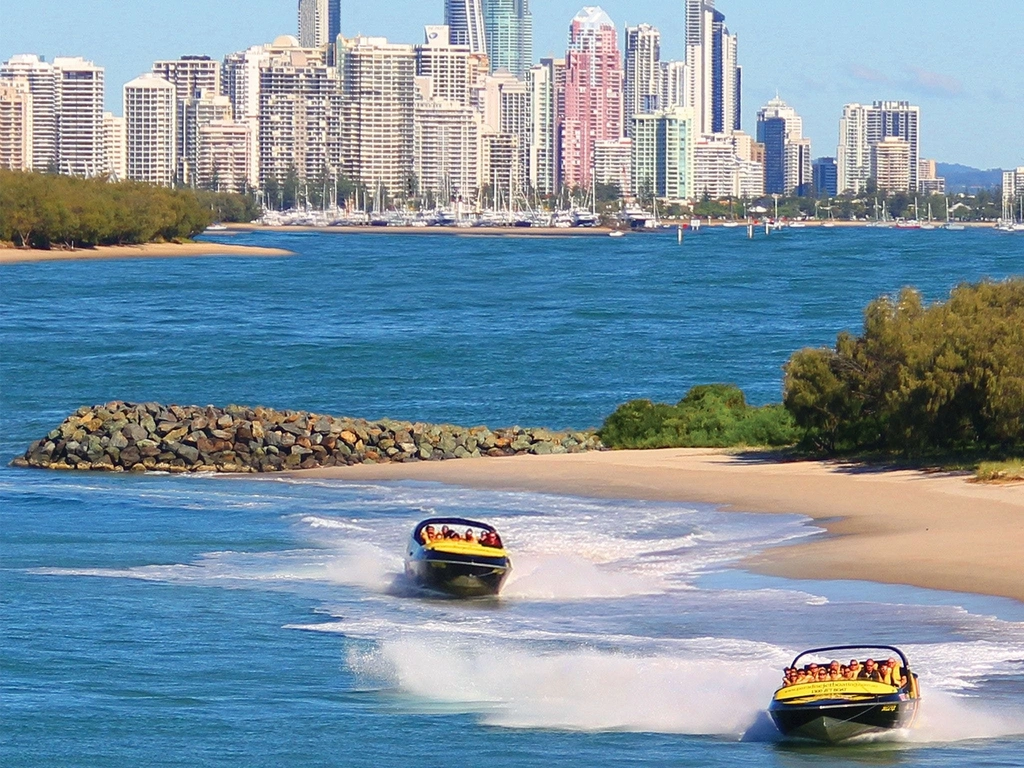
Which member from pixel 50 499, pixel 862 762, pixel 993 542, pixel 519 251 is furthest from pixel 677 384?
pixel 519 251

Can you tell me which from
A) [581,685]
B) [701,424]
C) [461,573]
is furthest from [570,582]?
[701,424]

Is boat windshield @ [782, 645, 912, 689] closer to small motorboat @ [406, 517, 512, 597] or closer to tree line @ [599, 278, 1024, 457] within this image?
small motorboat @ [406, 517, 512, 597]

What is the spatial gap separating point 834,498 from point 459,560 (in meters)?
7.86

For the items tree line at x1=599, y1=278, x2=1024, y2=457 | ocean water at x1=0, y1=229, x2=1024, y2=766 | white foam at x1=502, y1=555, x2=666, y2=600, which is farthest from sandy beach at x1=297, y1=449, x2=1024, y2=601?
white foam at x1=502, y1=555, x2=666, y2=600

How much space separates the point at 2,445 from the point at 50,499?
30.6 feet

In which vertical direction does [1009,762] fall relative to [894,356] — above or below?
below

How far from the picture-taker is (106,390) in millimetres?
49625

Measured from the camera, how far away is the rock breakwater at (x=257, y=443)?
34.5m

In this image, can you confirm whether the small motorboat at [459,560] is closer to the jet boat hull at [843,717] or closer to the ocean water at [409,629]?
the ocean water at [409,629]

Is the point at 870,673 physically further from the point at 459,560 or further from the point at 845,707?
the point at 459,560

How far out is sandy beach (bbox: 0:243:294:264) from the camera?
12656 centimetres

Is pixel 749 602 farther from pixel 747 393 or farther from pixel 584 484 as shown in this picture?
pixel 747 393

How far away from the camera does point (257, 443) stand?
1366 inches

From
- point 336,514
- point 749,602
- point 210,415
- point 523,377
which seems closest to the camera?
point 749,602
